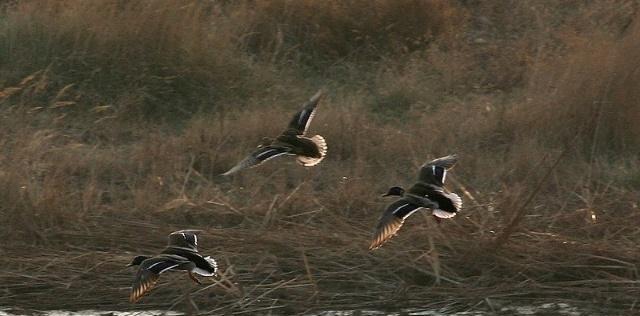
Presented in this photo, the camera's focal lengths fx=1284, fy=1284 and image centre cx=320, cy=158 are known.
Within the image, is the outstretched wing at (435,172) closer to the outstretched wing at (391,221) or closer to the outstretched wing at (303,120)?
the outstretched wing at (391,221)

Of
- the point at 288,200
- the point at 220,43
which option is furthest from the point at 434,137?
the point at 220,43

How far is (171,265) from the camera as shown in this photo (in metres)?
5.29

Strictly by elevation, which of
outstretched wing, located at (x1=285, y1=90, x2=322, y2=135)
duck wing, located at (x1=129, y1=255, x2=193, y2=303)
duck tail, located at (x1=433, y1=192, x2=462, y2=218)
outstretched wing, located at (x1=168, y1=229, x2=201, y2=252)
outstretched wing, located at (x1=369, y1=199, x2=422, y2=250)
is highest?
outstretched wing, located at (x1=285, y1=90, x2=322, y2=135)

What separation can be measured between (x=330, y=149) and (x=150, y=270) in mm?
2541

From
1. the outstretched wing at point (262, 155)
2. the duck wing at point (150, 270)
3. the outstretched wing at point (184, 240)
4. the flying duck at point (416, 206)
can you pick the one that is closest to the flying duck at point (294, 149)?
the outstretched wing at point (262, 155)

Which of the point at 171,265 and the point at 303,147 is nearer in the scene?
the point at 171,265

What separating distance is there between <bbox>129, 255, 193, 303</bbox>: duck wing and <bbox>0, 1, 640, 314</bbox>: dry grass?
38 cm

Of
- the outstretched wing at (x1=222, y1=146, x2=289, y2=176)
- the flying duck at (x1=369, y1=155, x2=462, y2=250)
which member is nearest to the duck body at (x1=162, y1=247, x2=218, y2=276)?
the outstretched wing at (x1=222, y1=146, x2=289, y2=176)

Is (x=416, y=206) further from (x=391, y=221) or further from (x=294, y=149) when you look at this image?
(x=294, y=149)

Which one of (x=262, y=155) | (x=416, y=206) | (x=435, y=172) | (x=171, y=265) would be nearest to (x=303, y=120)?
(x=262, y=155)

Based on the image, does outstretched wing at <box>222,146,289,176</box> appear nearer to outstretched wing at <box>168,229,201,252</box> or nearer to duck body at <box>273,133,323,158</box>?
duck body at <box>273,133,323,158</box>

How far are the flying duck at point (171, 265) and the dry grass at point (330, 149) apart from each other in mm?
319

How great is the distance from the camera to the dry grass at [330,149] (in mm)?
5906

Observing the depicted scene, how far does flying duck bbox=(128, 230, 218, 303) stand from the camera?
525 cm
